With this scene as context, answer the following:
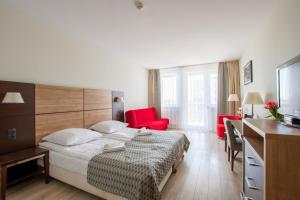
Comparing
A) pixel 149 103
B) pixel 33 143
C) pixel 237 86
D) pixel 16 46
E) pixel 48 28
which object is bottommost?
pixel 33 143

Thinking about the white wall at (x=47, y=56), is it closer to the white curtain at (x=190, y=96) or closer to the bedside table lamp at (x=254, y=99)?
the white curtain at (x=190, y=96)

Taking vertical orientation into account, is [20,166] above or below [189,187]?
above

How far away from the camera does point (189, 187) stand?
2088 millimetres

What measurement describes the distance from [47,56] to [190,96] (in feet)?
15.4

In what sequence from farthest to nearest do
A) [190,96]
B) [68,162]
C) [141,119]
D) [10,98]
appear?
[190,96] → [141,119] → [68,162] → [10,98]

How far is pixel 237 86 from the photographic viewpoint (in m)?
4.86

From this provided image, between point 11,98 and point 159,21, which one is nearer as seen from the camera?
point 11,98

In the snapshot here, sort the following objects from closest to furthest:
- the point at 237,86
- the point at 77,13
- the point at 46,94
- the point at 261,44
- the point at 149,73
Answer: the point at 77,13 < the point at 46,94 < the point at 261,44 < the point at 237,86 < the point at 149,73

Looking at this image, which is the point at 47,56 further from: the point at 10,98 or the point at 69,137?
the point at 69,137

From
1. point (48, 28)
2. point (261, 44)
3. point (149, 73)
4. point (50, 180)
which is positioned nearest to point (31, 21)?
point (48, 28)

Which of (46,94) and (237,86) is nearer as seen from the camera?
(46,94)

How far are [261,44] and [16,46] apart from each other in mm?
4053

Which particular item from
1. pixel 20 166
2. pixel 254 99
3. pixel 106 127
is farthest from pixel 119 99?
pixel 254 99

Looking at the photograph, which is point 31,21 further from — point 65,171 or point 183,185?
point 183,185
